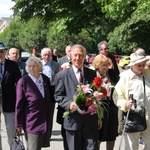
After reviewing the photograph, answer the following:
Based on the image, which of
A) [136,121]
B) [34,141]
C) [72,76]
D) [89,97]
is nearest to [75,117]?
[89,97]

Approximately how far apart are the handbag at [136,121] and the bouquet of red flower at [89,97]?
63 centimetres

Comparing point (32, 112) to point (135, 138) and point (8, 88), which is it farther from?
point (135, 138)

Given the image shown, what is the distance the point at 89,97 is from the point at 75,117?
1.11 feet

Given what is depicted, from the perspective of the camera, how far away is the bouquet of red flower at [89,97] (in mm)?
4963

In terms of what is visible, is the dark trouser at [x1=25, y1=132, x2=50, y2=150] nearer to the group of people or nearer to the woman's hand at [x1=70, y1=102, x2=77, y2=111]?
the group of people

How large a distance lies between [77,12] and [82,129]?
12.5 m

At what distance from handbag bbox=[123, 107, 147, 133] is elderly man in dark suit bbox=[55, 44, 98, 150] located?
0.49 metres

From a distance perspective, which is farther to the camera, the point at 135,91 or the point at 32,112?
the point at 135,91

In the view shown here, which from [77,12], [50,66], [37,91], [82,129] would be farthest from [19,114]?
[77,12]

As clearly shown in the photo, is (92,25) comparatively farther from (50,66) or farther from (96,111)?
(96,111)

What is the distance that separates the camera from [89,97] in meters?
5.04

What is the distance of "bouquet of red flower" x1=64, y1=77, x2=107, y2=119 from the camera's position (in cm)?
496

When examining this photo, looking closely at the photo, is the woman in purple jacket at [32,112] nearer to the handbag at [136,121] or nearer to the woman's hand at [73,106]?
the woman's hand at [73,106]

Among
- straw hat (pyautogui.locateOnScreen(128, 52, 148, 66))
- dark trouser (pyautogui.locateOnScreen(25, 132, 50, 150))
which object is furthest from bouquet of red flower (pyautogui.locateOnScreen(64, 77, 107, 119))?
straw hat (pyautogui.locateOnScreen(128, 52, 148, 66))
